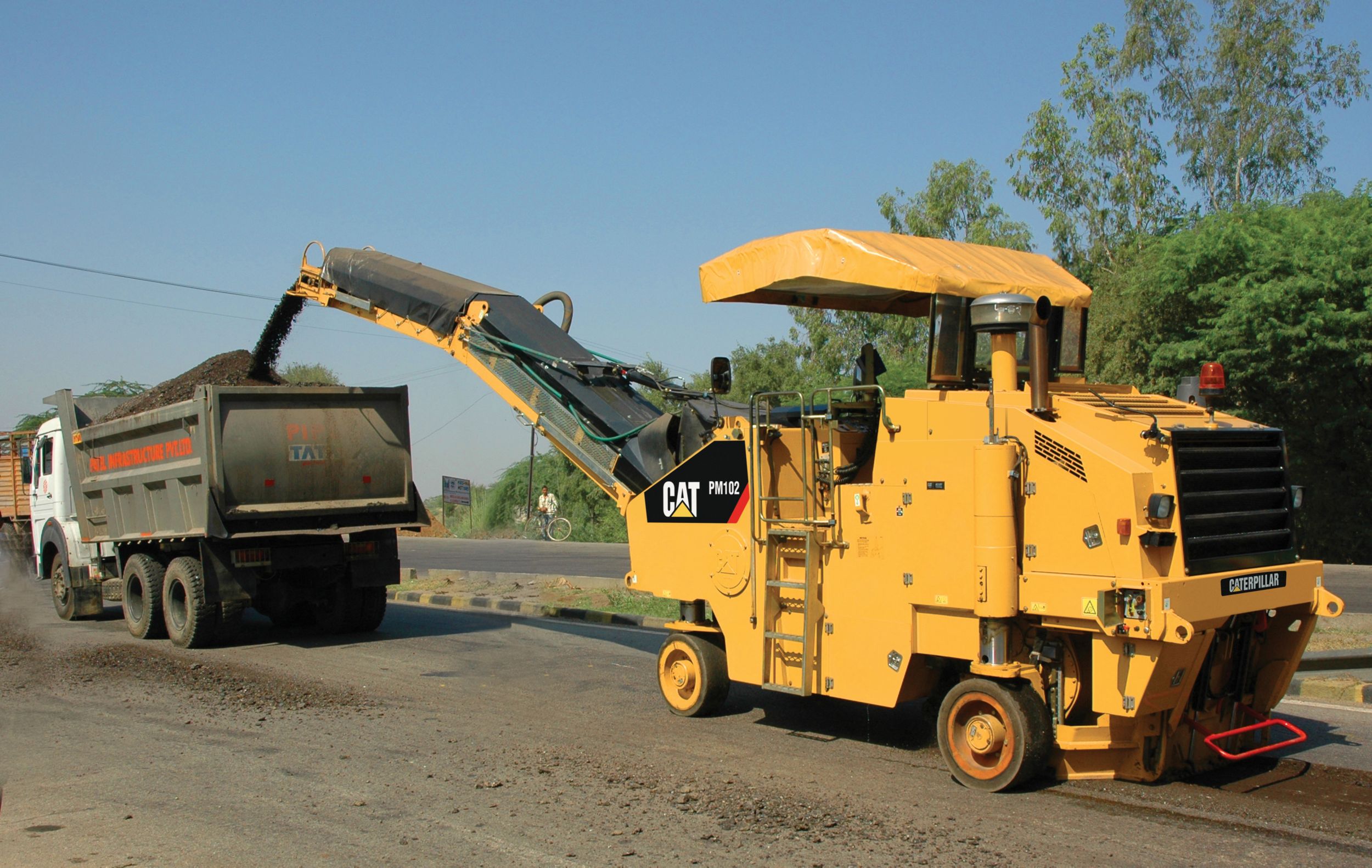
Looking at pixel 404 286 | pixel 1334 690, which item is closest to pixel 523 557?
pixel 404 286

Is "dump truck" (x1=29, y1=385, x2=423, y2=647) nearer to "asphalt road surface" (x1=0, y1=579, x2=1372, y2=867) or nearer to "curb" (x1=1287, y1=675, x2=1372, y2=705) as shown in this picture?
"asphalt road surface" (x1=0, y1=579, x2=1372, y2=867)

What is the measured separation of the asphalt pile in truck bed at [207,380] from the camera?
13.7 metres

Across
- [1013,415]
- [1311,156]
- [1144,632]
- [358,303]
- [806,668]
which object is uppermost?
[1311,156]

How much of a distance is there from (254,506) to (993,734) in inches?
332

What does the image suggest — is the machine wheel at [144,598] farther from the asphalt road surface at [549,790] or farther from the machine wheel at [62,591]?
the asphalt road surface at [549,790]

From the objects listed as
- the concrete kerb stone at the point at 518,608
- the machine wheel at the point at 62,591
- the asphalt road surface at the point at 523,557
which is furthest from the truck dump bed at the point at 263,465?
the asphalt road surface at the point at 523,557

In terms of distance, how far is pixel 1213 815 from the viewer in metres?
5.70

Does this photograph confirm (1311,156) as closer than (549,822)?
No

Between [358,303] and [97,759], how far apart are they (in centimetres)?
576

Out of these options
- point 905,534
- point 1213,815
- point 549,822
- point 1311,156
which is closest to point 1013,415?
point 905,534

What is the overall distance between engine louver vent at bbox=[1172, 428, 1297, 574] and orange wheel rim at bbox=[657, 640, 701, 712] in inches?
146

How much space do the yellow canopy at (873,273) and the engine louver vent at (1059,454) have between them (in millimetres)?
1292

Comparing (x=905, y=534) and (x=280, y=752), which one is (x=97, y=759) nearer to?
(x=280, y=752)

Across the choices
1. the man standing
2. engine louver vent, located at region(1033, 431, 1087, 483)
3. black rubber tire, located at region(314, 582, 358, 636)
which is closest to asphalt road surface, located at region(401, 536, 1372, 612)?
the man standing
